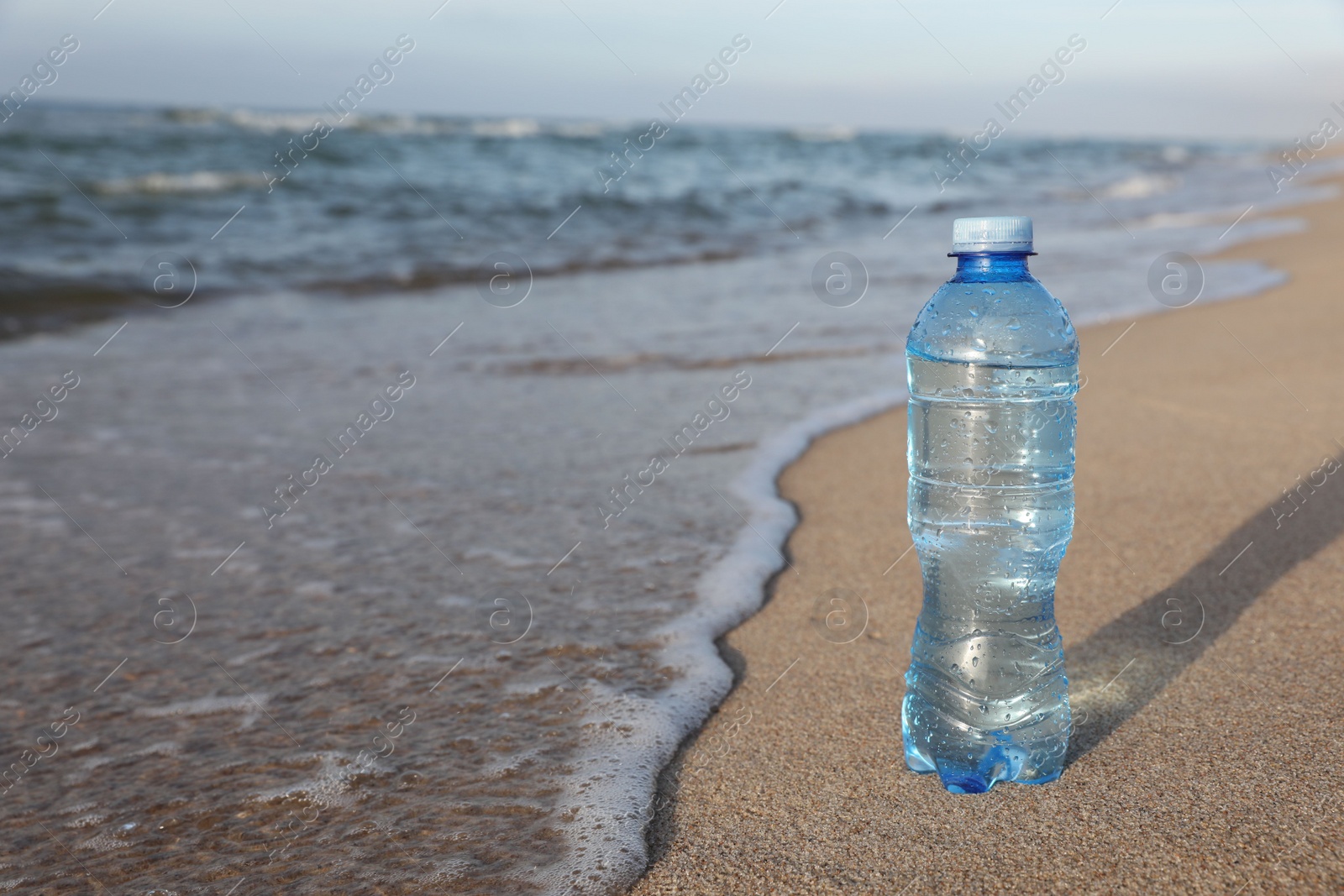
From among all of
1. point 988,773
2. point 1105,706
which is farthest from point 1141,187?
point 988,773

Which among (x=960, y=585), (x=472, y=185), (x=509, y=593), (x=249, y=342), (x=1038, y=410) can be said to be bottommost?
(x=472, y=185)

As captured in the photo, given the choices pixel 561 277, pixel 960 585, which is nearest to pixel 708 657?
pixel 960 585

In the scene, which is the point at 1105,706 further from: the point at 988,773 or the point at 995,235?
the point at 995,235

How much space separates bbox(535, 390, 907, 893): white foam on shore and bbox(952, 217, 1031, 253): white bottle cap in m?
1.01

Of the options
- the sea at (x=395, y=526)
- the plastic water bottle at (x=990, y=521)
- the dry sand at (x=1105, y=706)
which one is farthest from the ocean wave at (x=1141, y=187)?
the plastic water bottle at (x=990, y=521)

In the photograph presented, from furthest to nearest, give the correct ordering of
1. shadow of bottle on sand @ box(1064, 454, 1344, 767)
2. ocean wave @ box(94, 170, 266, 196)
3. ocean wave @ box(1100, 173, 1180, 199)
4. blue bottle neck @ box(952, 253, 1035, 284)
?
ocean wave @ box(1100, 173, 1180, 199) < ocean wave @ box(94, 170, 266, 196) < shadow of bottle on sand @ box(1064, 454, 1344, 767) < blue bottle neck @ box(952, 253, 1035, 284)

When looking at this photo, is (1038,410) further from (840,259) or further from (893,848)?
(840,259)

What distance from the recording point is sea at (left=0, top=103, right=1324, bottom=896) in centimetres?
172

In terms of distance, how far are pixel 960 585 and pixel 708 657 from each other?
1.99 ft

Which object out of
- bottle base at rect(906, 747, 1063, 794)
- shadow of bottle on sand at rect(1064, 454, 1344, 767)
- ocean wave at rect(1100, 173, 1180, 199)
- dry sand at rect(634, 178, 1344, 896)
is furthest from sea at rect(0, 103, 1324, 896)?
ocean wave at rect(1100, 173, 1180, 199)

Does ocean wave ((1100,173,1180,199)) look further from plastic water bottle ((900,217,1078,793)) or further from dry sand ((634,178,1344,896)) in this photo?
plastic water bottle ((900,217,1078,793))

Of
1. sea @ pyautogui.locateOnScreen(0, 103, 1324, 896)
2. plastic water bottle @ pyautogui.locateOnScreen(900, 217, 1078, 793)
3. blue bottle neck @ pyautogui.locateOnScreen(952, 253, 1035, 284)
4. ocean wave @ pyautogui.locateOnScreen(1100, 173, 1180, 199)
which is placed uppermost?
blue bottle neck @ pyautogui.locateOnScreen(952, 253, 1035, 284)

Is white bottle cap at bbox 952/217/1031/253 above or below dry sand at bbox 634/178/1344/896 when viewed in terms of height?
above

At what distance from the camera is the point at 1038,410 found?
1.90 meters
